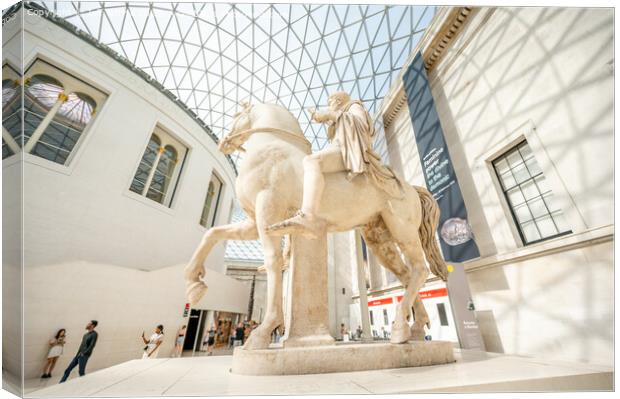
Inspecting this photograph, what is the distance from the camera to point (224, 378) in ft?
6.95

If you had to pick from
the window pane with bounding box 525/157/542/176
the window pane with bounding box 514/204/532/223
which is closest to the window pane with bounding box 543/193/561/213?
the window pane with bounding box 514/204/532/223

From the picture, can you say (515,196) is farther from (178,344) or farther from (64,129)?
(64,129)

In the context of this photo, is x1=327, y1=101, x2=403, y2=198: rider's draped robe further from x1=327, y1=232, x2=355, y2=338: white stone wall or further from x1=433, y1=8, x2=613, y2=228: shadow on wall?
x1=327, y1=232, x2=355, y2=338: white stone wall

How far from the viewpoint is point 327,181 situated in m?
3.18

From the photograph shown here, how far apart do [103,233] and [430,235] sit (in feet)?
43.5

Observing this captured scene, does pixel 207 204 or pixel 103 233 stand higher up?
pixel 207 204

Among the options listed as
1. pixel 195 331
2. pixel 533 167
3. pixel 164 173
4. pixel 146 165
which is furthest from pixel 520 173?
pixel 195 331

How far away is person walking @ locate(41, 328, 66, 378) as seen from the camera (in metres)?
8.02

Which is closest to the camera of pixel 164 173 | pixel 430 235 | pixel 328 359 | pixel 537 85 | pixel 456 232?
pixel 328 359

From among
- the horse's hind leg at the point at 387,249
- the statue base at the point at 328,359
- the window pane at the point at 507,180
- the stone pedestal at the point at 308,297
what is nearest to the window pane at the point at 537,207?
the window pane at the point at 507,180

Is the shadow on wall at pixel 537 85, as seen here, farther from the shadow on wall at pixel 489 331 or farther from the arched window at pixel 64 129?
the arched window at pixel 64 129

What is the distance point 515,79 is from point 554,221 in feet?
13.0

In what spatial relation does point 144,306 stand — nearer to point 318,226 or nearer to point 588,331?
point 318,226

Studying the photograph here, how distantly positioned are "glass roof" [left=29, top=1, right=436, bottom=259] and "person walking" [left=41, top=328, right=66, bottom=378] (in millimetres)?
11309
